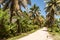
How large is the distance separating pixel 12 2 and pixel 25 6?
7.35ft

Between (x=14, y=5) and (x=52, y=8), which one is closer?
(x=14, y=5)

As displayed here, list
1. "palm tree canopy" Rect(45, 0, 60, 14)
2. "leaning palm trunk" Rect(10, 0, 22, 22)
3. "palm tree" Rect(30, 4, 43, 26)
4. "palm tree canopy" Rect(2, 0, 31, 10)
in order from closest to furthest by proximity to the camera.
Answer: "leaning palm trunk" Rect(10, 0, 22, 22)
"palm tree canopy" Rect(2, 0, 31, 10)
"palm tree canopy" Rect(45, 0, 60, 14)
"palm tree" Rect(30, 4, 43, 26)

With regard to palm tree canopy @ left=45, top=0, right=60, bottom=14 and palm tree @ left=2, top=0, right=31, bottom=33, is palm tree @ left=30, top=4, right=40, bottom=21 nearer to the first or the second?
palm tree canopy @ left=45, top=0, right=60, bottom=14

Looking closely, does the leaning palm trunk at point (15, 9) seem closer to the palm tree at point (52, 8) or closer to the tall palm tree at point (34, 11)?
the palm tree at point (52, 8)

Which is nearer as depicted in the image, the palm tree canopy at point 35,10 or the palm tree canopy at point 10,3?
the palm tree canopy at point 10,3

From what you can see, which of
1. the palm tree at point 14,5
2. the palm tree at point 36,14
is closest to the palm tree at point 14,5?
the palm tree at point 14,5

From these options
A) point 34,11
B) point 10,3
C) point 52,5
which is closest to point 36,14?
point 34,11

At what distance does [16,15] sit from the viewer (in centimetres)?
2842

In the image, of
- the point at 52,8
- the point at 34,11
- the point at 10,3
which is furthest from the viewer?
the point at 34,11

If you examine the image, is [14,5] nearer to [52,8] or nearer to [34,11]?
[52,8]

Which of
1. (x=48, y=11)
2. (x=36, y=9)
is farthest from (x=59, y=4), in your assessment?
(x=36, y=9)

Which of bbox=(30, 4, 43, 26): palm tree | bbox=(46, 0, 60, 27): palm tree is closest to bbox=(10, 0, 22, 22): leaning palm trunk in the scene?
bbox=(46, 0, 60, 27): palm tree

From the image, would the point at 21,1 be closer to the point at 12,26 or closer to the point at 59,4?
the point at 12,26

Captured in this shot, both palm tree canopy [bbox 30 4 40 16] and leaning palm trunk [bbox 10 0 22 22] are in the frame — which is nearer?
leaning palm trunk [bbox 10 0 22 22]
